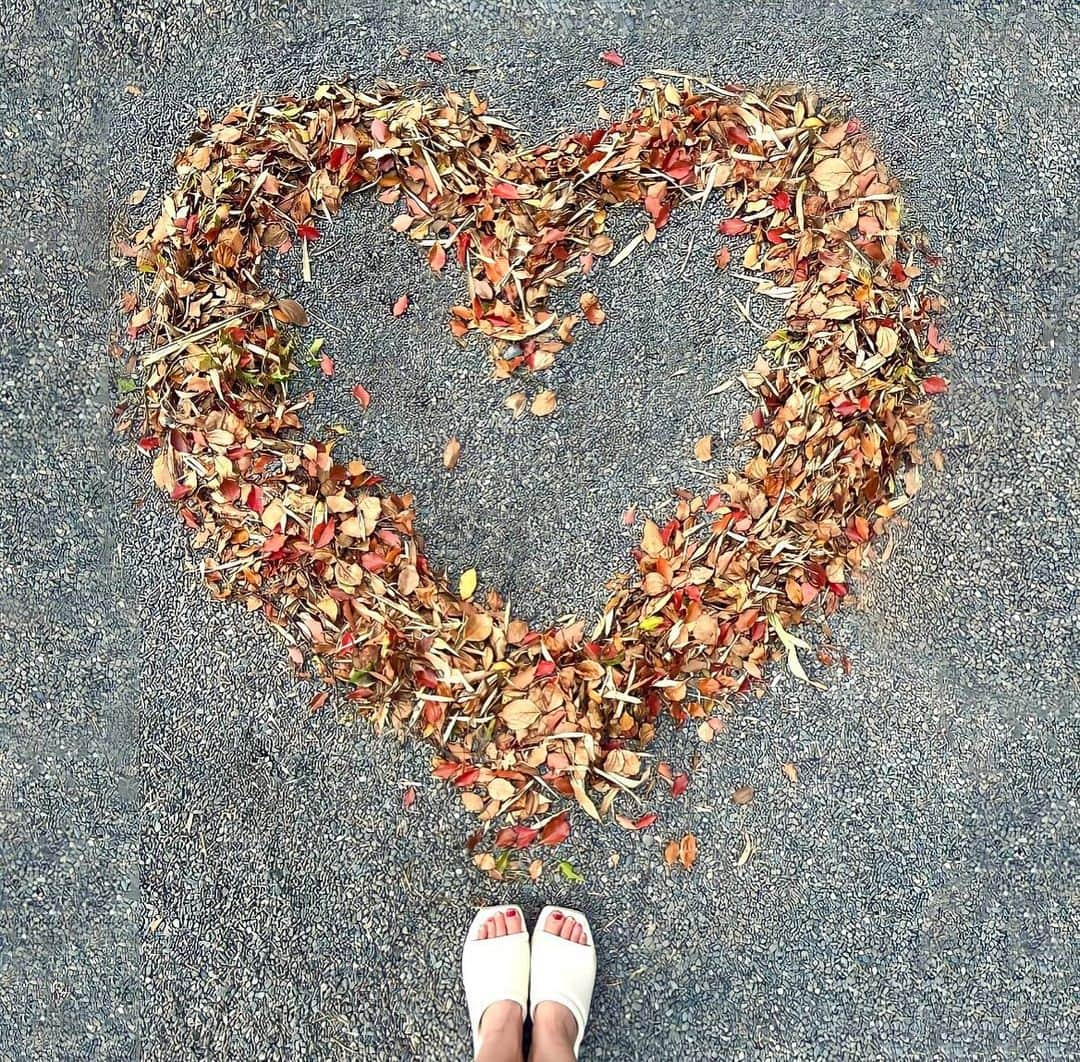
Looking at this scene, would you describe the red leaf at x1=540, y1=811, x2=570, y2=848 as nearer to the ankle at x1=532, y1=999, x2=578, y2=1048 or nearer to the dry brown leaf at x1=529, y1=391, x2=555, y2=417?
the ankle at x1=532, y1=999, x2=578, y2=1048

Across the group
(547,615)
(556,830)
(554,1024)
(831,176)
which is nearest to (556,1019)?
(554,1024)

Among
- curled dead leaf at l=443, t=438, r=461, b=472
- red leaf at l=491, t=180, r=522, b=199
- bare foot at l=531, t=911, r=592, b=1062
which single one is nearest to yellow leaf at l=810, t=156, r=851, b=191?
red leaf at l=491, t=180, r=522, b=199

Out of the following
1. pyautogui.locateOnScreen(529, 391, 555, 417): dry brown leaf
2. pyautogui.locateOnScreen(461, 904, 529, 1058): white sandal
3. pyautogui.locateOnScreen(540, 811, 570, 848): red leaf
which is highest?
pyautogui.locateOnScreen(529, 391, 555, 417): dry brown leaf

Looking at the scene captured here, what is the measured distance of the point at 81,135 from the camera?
74.7 inches

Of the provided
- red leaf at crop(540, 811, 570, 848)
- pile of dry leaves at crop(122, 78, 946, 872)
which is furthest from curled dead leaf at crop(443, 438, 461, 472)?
red leaf at crop(540, 811, 570, 848)

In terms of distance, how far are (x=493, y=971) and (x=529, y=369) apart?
1.43 metres

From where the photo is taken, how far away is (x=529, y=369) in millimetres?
1865

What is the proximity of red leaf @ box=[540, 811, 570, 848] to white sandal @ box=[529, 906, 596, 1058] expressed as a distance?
7.3 inches

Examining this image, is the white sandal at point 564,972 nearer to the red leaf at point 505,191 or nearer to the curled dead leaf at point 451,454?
the curled dead leaf at point 451,454

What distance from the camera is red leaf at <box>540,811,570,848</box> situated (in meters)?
1.80

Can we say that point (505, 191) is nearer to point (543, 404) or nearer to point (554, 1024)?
point (543, 404)

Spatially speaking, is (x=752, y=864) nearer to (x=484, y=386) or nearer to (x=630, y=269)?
(x=484, y=386)

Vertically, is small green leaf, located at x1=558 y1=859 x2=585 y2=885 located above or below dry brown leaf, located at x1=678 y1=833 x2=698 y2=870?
below

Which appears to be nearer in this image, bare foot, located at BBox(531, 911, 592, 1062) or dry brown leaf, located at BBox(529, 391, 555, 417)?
bare foot, located at BBox(531, 911, 592, 1062)
